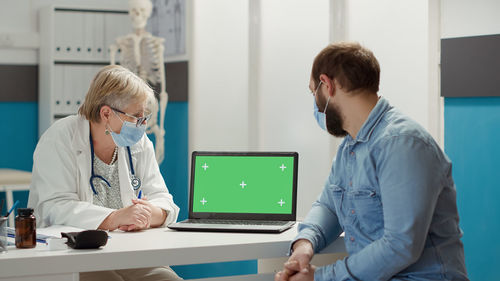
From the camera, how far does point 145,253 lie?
1675 millimetres

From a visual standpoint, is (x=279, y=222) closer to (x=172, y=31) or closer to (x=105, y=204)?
(x=105, y=204)

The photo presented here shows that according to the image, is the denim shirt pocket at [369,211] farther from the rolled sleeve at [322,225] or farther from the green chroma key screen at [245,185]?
the green chroma key screen at [245,185]

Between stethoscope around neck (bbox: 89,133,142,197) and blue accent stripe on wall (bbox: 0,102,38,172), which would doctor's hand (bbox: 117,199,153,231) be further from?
blue accent stripe on wall (bbox: 0,102,38,172)

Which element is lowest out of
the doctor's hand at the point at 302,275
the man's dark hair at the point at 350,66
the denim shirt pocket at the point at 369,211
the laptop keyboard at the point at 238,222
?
the doctor's hand at the point at 302,275

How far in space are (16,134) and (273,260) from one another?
318cm

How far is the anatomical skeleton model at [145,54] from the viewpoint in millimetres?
4227

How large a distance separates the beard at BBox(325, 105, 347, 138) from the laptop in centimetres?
31

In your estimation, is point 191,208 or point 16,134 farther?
point 16,134

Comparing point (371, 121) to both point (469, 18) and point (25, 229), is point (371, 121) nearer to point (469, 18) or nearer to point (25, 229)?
point (25, 229)

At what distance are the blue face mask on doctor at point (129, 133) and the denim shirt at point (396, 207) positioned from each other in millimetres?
790

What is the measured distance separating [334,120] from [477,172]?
1118mm

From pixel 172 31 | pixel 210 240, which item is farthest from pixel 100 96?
pixel 172 31

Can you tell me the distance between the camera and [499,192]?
8.45ft

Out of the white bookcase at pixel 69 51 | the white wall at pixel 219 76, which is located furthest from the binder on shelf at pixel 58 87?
the white wall at pixel 219 76
